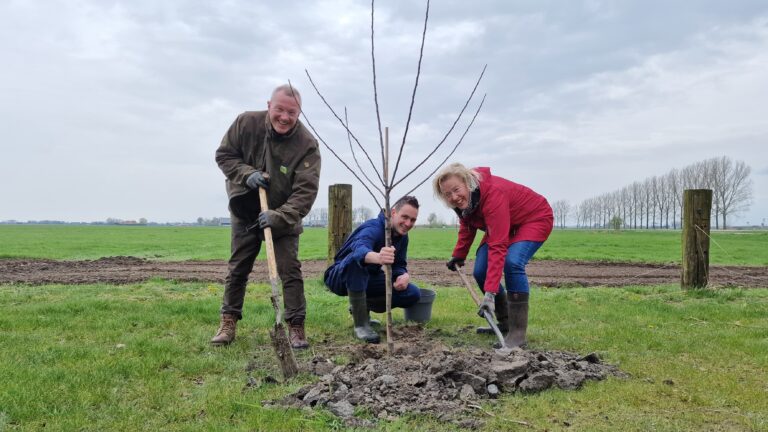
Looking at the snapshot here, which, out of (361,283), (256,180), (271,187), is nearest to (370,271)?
(361,283)

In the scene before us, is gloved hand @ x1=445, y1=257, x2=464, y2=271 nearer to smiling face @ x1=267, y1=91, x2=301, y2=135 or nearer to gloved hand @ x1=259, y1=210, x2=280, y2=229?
gloved hand @ x1=259, y1=210, x2=280, y2=229

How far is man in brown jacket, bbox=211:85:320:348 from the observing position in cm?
495

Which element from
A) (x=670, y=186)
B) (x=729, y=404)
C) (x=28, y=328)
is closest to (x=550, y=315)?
(x=729, y=404)

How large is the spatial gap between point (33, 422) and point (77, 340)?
7.28ft

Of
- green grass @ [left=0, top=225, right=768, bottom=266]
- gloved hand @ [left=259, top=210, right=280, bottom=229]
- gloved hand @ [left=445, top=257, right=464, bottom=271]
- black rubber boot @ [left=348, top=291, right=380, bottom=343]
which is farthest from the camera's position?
green grass @ [left=0, top=225, right=768, bottom=266]

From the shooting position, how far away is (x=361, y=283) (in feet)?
18.0

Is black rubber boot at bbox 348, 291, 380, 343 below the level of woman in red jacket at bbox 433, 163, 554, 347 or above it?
below

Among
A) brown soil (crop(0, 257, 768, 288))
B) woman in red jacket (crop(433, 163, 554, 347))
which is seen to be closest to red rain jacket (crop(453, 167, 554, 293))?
woman in red jacket (crop(433, 163, 554, 347))

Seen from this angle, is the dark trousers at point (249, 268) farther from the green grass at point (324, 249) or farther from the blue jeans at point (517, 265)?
the green grass at point (324, 249)

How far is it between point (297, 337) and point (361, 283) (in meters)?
0.87

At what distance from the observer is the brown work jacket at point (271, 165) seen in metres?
5.00

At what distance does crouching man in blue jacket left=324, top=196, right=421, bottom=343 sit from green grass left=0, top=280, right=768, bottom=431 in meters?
0.36

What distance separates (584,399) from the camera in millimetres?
3449

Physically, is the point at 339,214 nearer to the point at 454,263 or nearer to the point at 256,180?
the point at 454,263
